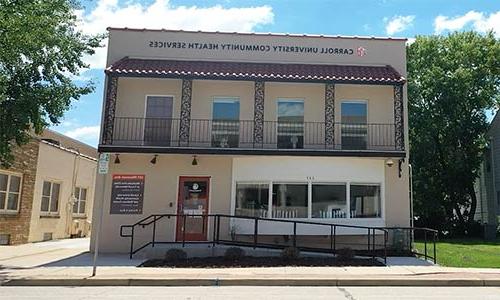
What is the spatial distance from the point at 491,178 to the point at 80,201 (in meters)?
25.1

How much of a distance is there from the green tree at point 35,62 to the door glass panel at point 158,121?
2878 millimetres

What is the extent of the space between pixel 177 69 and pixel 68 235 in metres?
11.9

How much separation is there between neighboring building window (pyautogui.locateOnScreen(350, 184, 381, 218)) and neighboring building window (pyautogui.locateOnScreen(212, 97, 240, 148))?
4.72 m

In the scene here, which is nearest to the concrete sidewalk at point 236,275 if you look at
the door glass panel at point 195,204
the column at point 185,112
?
the door glass panel at point 195,204

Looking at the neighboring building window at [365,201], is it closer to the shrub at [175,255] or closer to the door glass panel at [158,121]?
the shrub at [175,255]

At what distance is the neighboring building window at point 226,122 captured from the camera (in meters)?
18.6

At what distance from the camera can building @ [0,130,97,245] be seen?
20.0 meters

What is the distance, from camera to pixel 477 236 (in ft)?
91.6

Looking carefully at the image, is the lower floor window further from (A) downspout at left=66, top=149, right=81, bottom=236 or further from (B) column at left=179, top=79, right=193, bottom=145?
(A) downspout at left=66, top=149, right=81, bottom=236

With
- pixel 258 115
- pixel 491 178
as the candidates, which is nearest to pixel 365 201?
pixel 258 115
